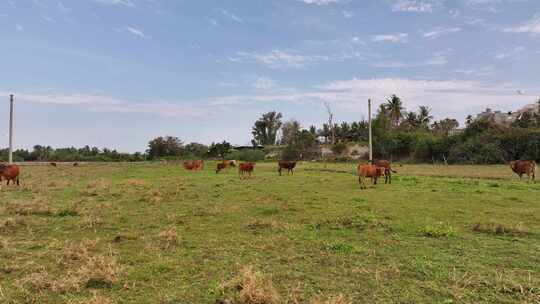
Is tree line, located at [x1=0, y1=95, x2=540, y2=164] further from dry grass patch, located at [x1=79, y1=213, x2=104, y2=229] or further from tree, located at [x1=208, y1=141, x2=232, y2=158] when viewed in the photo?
dry grass patch, located at [x1=79, y1=213, x2=104, y2=229]

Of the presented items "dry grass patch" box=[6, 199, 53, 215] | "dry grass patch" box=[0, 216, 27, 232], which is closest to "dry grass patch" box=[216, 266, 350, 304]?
"dry grass patch" box=[0, 216, 27, 232]

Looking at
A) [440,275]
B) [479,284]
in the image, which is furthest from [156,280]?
[479,284]

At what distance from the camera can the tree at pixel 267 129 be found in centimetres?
8688

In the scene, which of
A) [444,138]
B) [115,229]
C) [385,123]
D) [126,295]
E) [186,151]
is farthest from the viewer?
[186,151]

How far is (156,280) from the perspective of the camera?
15.9ft

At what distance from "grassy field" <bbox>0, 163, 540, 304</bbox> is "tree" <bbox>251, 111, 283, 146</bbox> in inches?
2990

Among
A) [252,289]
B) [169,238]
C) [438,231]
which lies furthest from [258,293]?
[438,231]

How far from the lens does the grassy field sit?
14.3 ft

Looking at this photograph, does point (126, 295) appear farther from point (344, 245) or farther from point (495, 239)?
point (495, 239)

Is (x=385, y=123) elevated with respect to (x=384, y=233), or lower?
elevated

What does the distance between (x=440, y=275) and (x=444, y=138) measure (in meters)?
44.3

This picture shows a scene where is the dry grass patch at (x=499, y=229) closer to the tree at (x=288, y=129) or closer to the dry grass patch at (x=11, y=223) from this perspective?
the dry grass patch at (x=11, y=223)

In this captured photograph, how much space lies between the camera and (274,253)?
6012 millimetres

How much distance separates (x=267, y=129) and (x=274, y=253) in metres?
82.2
